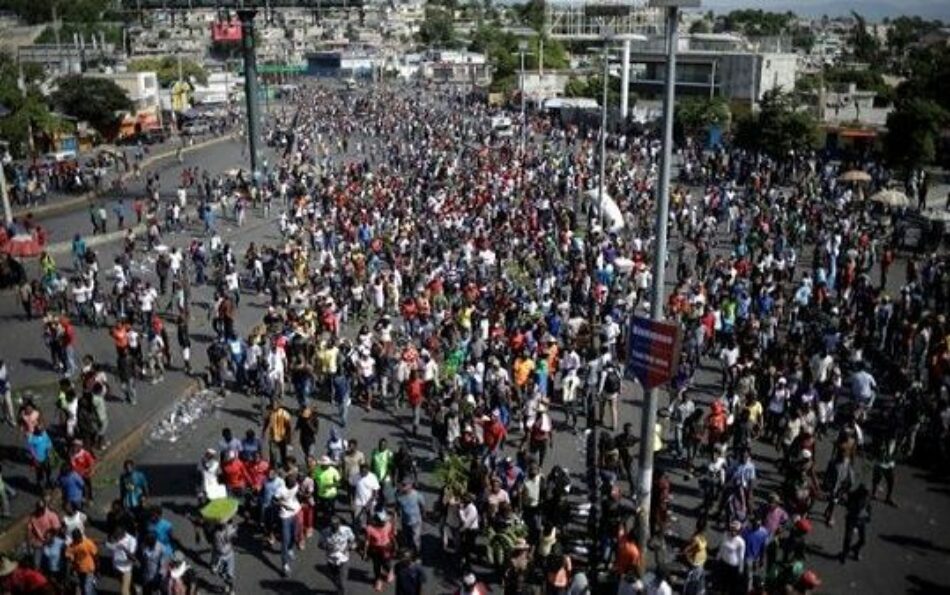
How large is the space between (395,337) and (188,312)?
6.24m

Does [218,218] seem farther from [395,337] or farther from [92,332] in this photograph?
[395,337]

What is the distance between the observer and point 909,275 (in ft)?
77.2

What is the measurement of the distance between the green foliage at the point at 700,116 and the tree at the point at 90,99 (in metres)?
42.4

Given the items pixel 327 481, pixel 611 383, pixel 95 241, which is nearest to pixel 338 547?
pixel 327 481

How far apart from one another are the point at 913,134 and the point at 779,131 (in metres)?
7.32

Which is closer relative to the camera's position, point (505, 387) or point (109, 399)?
point (505, 387)

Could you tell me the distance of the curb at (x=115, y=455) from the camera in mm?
12557

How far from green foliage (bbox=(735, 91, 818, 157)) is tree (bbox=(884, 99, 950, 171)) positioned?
14.7 feet

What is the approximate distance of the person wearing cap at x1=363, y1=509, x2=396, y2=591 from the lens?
1104cm

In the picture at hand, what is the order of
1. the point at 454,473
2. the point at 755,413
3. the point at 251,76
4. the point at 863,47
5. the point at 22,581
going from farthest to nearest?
the point at 863,47, the point at 251,76, the point at 755,413, the point at 454,473, the point at 22,581

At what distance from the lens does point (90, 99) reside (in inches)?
2502

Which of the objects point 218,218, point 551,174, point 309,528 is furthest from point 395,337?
point 551,174

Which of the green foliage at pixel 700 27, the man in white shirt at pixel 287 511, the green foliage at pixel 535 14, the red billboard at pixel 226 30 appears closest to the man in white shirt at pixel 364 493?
the man in white shirt at pixel 287 511

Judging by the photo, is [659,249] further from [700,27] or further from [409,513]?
[700,27]
